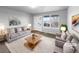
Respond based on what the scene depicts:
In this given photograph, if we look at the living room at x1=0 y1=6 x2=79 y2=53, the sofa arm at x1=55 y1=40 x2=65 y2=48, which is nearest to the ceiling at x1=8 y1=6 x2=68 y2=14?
the living room at x1=0 y1=6 x2=79 y2=53

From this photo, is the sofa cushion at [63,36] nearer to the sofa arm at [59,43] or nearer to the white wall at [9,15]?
the sofa arm at [59,43]

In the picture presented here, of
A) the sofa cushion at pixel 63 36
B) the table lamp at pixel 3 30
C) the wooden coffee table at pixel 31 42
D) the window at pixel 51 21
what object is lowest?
the wooden coffee table at pixel 31 42

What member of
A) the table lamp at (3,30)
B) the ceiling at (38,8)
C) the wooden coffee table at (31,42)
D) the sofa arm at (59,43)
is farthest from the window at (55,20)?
the table lamp at (3,30)

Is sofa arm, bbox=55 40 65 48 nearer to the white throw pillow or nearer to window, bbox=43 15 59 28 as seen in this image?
the white throw pillow

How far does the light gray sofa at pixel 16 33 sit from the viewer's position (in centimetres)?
149

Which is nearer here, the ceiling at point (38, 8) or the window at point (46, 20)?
the ceiling at point (38, 8)

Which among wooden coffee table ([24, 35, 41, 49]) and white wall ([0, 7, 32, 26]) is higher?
white wall ([0, 7, 32, 26])

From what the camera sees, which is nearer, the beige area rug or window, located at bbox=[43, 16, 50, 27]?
the beige area rug

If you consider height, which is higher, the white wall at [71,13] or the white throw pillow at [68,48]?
the white wall at [71,13]

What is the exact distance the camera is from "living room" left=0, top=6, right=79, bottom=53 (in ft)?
4.83

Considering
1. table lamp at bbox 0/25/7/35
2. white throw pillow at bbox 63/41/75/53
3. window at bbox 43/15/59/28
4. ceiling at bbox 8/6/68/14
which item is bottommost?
white throw pillow at bbox 63/41/75/53

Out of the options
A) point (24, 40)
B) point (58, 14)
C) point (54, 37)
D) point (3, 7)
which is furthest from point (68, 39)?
point (3, 7)
